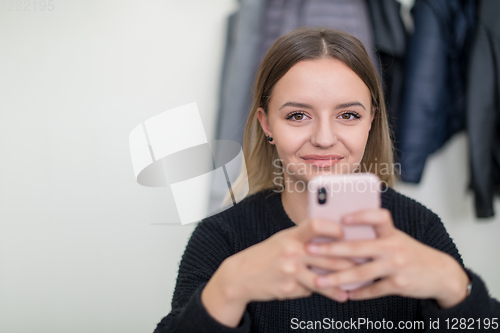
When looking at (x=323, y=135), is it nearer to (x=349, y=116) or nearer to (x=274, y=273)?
(x=349, y=116)

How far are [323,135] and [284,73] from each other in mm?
147

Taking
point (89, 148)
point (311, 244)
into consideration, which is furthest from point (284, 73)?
point (89, 148)

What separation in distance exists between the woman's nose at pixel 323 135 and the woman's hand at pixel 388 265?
233mm

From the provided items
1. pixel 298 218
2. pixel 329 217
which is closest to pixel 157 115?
pixel 298 218

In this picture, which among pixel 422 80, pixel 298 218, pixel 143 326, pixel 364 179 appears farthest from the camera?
pixel 143 326

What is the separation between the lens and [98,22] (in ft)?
3.66

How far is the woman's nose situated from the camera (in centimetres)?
60

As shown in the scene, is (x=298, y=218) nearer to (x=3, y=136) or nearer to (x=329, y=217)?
(x=329, y=217)

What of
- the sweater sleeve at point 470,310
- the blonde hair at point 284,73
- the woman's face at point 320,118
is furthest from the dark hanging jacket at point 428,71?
the sweater sleeve at point 470,310

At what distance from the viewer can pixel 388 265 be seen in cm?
39

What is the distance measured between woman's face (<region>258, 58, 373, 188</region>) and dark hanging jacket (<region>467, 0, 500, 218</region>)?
2.13 ft

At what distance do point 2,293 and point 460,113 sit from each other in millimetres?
1595

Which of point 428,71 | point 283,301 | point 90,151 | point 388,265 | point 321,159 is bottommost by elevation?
point 283,301

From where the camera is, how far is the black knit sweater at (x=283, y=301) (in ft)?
2.07
